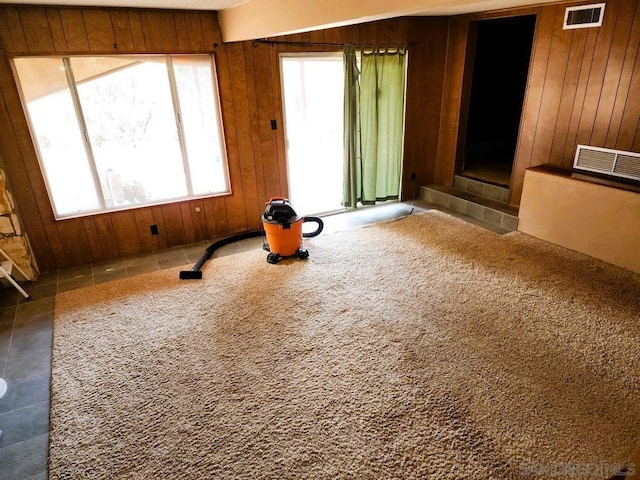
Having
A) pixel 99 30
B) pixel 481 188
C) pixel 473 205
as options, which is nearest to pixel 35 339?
pixel 99 30

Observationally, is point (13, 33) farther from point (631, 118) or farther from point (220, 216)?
point (631, 118)

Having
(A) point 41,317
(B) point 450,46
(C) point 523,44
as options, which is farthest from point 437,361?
(C) point 523,44

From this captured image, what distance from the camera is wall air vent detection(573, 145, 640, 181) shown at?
336 cm

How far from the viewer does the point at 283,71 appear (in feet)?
13.3

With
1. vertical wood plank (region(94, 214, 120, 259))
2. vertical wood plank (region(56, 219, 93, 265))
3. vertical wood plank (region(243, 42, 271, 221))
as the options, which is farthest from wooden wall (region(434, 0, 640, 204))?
vertical wood plank (region(56, 219, 93, 265))

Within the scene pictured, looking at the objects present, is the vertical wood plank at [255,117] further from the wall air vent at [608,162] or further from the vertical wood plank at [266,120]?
the wall air vent at [608,162]

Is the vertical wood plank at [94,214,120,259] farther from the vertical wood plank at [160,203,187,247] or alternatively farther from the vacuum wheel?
the vacuum wheel

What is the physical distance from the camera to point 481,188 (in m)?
4.91

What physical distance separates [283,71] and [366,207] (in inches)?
78.5

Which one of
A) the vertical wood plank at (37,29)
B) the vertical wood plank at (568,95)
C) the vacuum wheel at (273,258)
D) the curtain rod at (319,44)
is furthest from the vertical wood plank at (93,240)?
the vertical wood plank at (568,95)

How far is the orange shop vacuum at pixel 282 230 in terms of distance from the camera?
350 cm

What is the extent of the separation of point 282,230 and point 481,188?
2.86 metres

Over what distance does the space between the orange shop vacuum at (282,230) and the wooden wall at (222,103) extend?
2.79 ft

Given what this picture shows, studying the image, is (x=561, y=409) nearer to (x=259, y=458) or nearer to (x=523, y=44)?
(x=259, y=458)
